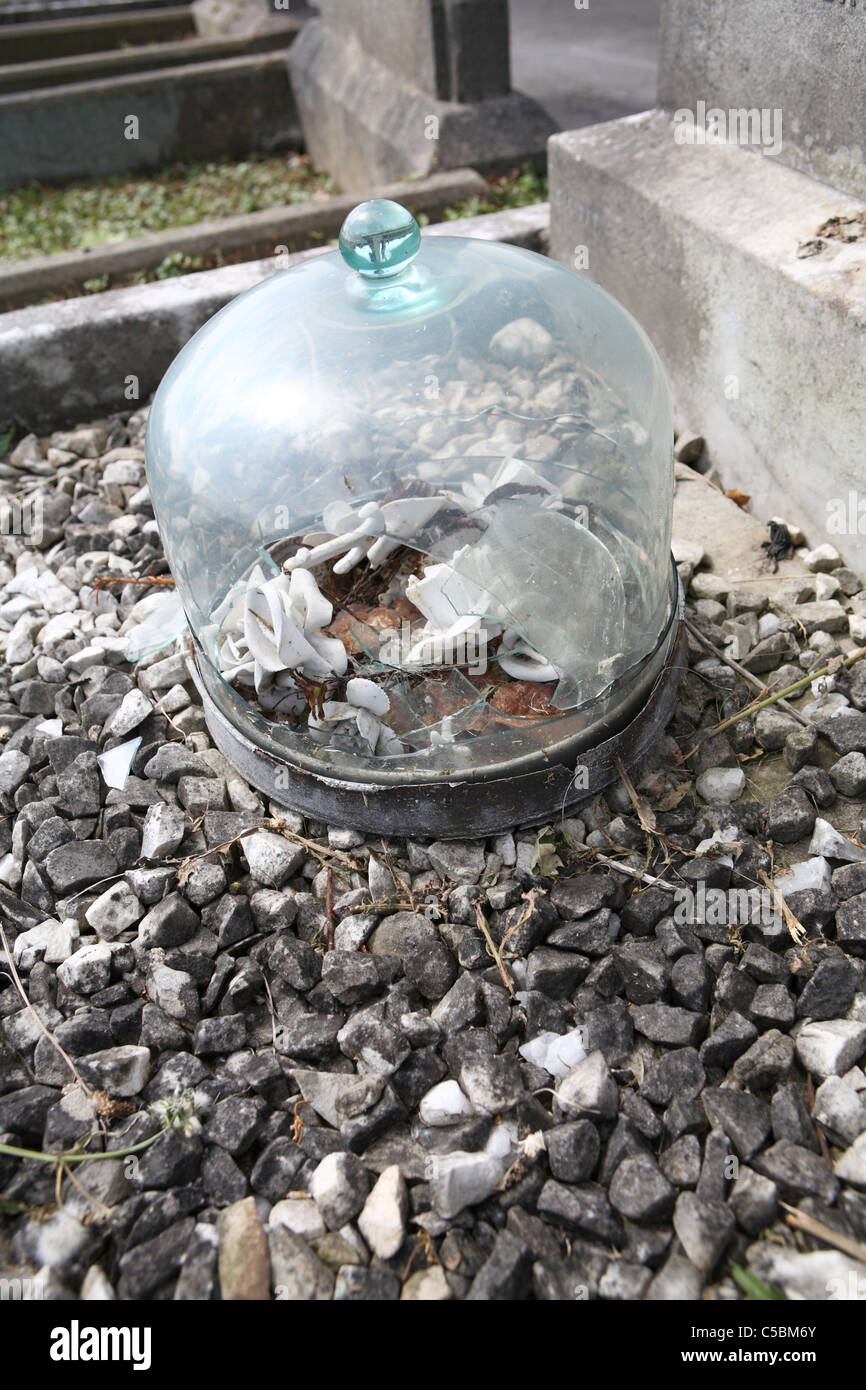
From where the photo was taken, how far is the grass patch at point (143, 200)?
6641 millimetres

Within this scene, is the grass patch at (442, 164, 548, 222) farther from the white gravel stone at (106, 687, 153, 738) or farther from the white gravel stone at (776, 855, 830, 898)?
the white gravel stone at (776, 855, 830, 898)

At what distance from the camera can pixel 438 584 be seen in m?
2.39

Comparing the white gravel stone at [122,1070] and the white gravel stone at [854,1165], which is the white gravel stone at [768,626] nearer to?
the white gravel stone at [854,1165]

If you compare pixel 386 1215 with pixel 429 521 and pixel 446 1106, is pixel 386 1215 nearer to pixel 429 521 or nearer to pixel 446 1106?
pixel 446 1106

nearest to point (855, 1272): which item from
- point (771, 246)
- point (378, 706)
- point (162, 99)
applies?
point (378, 706)

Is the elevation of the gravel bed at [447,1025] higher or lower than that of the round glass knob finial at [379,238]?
lower

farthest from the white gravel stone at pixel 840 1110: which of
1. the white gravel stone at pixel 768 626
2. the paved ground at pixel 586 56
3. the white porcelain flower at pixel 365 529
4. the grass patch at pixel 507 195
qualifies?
the paved ground at pixel 586 56

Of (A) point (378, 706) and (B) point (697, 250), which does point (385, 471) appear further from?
(B) point (697, 250)

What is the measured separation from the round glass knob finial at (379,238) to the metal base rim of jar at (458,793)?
107 centimetres

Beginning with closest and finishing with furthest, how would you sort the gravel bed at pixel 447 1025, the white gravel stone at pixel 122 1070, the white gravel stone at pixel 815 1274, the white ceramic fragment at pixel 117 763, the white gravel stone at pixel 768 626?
1. the white gravel stone at pixel 815 1274
2. the gravel bed at pixel 447 1025
3. the white gravel stone at pixel 122 1070
4. the white ceramic fragment at pixel 117 763
5. the white gravel stone at pixel 768 626

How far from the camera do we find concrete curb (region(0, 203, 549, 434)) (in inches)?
153

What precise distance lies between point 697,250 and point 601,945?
215 centimetres

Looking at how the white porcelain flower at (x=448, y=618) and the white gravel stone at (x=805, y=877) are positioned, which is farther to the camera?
the white porcelain flower at (x=448, y=618)

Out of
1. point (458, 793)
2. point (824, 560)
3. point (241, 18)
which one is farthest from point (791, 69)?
point (241, 18)
